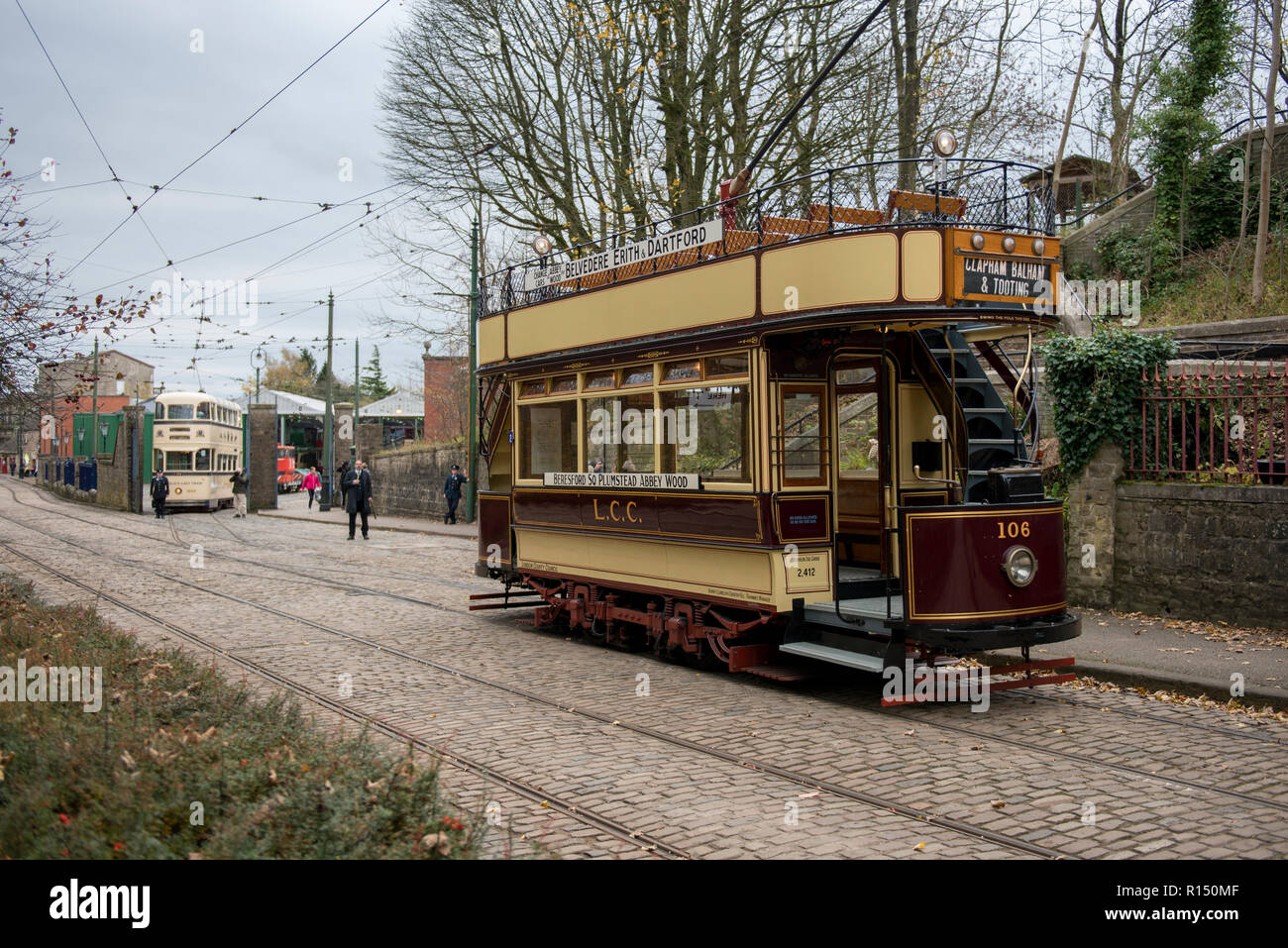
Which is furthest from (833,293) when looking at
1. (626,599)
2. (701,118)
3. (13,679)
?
(701,118)

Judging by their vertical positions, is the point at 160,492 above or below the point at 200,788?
above

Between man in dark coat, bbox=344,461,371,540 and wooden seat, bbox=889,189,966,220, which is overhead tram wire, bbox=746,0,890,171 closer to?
wooden seat, bbox=889,189,966,220

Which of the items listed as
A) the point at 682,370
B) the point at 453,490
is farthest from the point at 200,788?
the point at 453,490

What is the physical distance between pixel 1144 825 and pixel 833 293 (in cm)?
456

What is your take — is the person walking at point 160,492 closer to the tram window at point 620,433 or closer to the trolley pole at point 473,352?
the trolley pole at point 473,352

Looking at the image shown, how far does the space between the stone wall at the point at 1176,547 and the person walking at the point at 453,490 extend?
22050 mm

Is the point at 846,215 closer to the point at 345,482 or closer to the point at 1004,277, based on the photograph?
the point at 1004,277

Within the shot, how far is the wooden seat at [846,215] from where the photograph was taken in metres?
9.31

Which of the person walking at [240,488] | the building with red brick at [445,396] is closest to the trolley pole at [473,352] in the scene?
the building with red brick at [445,396]

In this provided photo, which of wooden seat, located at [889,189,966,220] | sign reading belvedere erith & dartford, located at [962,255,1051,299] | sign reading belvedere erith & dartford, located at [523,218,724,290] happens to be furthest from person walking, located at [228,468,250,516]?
sign reading belvedere erith & dartford, located at [962,255,1051,299]

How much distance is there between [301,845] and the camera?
4.46 metres

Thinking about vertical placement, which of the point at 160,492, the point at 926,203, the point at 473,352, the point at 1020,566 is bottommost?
the point at 1020,566

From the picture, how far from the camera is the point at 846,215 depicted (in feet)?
31.4

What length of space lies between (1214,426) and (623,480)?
6417mm
